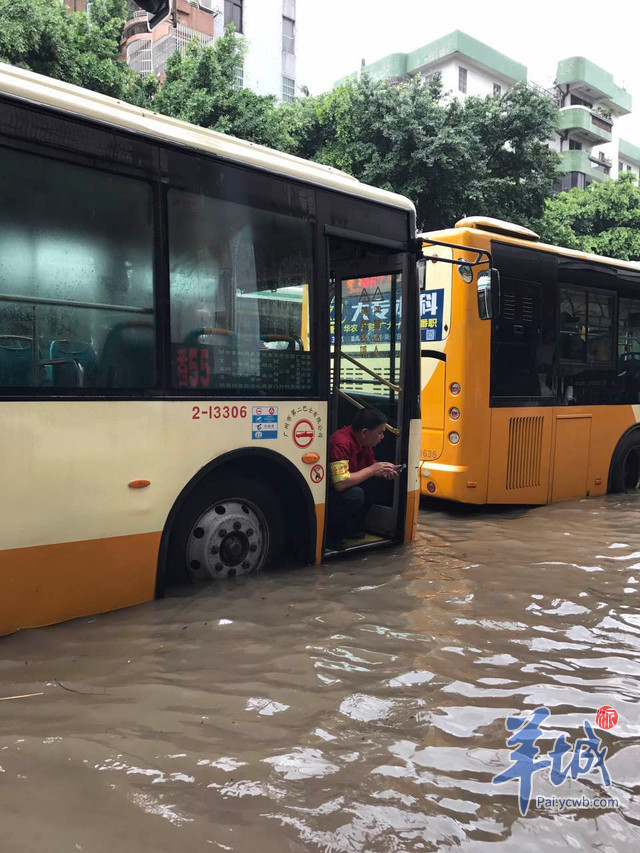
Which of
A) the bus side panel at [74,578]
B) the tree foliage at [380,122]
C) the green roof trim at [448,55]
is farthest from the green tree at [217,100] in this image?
the green roof trim at [448,55]

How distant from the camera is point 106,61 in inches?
565

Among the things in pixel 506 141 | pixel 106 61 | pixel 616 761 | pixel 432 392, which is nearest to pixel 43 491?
pixel 616 761

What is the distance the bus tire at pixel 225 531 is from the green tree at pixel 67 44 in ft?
39.0

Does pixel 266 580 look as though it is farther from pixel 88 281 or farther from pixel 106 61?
pixel 106 61

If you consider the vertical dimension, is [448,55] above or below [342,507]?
above

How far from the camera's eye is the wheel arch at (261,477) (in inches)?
156

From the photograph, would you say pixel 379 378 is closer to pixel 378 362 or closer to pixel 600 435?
pixel 378 362

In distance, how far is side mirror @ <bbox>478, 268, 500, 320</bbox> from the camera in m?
5.63

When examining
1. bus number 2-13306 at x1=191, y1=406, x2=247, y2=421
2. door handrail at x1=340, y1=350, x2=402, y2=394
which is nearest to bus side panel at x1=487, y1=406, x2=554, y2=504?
door handrail at x1=340, y1=350, x2=402, y2=394

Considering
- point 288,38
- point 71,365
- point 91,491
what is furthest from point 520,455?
point 288,38

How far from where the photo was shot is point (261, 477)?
15.1 ft

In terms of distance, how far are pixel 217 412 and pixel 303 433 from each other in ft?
2.40

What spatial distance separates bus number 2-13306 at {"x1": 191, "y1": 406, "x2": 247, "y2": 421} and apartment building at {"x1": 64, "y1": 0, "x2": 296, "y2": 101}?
22.8m

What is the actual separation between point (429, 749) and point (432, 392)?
4.82 metres
